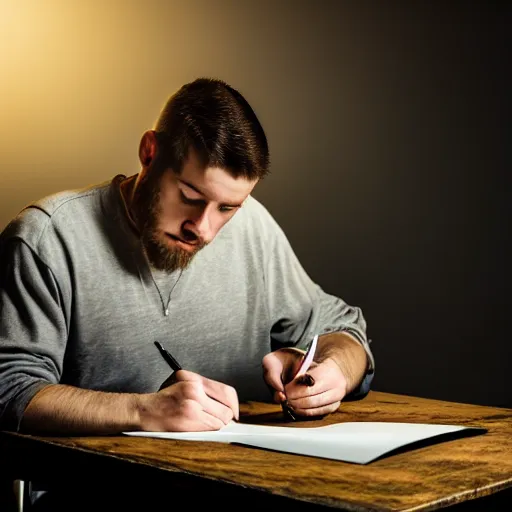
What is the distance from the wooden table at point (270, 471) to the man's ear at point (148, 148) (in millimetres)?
668

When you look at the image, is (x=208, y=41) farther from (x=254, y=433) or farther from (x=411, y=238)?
(x=254, y=433)

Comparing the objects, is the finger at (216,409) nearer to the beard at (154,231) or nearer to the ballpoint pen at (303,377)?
the ballpoint pen at (303,377)

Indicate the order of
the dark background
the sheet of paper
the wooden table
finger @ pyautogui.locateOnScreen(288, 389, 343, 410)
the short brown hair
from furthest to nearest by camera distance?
Answer: the dark background
the short brown hair
finger @ pyautogui.locateOnScreen(288, 389, 343, 410)
the sheet of paper
the wooden table

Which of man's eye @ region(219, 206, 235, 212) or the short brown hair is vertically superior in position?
the short brown hair

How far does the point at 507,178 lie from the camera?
2781 millimetres

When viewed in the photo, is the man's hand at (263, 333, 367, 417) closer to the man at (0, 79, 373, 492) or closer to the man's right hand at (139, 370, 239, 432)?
the man at (0, 79, 373, 492)

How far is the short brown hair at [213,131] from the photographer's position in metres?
1.80

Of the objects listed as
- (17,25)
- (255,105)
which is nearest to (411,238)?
(255,105)

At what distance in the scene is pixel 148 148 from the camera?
1.90 m

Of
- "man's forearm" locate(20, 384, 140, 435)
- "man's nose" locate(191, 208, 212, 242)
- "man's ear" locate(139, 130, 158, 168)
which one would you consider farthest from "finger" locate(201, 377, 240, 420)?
"man's ear" locate(139, 130, 158, 168)

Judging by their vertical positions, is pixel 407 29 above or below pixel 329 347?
above

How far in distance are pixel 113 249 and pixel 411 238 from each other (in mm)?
1242

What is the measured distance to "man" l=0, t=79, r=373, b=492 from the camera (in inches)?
64.9

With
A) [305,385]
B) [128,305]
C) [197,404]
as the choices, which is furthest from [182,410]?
[128,305]
